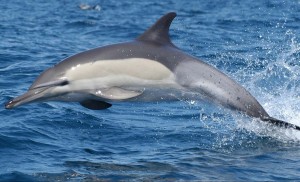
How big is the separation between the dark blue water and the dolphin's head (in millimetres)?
697

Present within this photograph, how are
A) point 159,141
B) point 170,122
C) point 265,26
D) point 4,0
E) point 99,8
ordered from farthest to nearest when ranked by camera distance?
point 4,0
point 99,8
point 265,26
point 170,122
point 159,141

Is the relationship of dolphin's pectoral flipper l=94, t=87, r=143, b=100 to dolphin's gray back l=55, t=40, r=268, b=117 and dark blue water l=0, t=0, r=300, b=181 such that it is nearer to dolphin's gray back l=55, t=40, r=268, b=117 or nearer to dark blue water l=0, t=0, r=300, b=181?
dolphin's gray back l=55, t=40, r=268, b=117

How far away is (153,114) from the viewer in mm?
10266

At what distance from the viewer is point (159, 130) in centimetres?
929

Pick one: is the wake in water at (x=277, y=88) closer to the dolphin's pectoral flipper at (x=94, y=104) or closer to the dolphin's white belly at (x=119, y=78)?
the dolphin's white belly at (x=119, y=78)

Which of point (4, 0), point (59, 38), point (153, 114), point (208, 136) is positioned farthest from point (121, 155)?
point (4, 0)

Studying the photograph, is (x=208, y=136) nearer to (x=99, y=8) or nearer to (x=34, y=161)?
(x=34, y=161)

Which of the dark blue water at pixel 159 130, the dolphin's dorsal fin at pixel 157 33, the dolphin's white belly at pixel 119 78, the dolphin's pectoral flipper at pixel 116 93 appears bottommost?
the dark blue water at pixel 159 130

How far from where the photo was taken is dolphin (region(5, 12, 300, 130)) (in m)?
7.70

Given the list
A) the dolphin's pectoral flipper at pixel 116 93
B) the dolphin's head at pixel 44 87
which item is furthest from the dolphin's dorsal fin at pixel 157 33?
the dolphin's head at pixel 44 87

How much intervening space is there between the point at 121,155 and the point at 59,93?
40.2 inches

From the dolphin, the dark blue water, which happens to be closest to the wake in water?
the dark blue water

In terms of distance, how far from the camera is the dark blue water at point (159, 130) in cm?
733

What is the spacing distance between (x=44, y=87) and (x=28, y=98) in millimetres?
234
